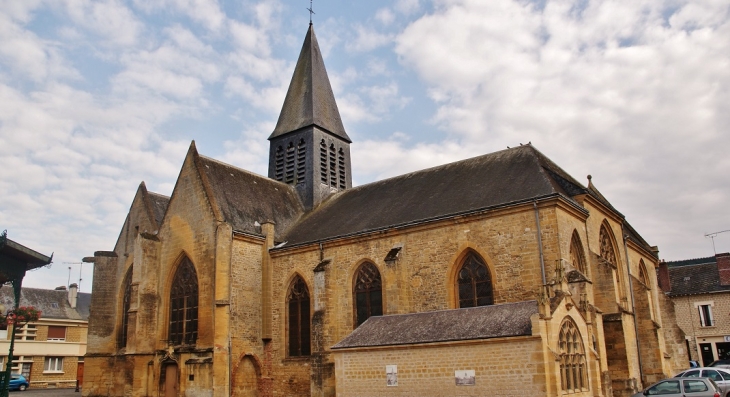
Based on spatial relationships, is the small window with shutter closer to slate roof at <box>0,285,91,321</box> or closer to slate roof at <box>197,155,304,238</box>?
slate roof at <box>0,285,91,321</box>

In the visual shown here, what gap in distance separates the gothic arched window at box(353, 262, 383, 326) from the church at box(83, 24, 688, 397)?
0.05 meters

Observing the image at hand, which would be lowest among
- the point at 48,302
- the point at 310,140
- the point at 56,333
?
the point at 56,333

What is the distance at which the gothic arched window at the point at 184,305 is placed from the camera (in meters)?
21.8

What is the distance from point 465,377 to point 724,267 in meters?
26.4

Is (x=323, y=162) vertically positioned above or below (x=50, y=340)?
above

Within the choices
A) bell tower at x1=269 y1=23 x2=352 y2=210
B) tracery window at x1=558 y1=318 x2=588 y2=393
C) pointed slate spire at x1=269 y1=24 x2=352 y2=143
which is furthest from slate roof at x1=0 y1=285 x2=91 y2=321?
tracery window at x1=558 y1=318 x2=588 y2=393

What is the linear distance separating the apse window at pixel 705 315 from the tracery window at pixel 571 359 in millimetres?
23363

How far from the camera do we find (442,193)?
21109 mm

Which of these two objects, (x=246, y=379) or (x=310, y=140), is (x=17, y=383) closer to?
(x=246, y=379)

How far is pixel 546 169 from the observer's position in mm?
19422

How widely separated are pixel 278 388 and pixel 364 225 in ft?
21.9

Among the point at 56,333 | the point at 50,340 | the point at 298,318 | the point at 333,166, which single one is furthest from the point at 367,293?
the point at 56,333

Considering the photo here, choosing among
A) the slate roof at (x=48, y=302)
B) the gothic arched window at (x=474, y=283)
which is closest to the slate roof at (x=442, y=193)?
the gothic arched window at (x=474, y=283)

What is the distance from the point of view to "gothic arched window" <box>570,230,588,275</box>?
18062mm
